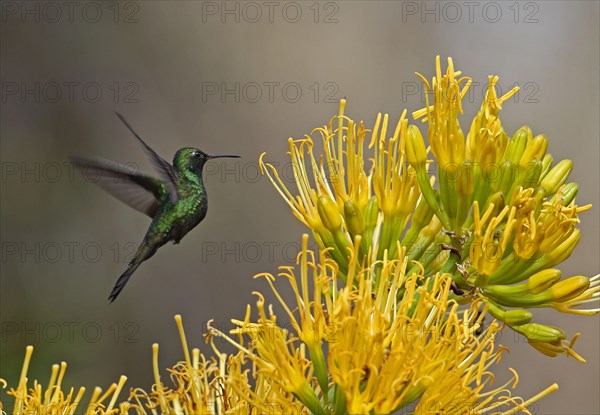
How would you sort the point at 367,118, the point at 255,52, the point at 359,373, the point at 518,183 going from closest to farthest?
1. the point at 359,373
2. the point at 518,183
3. the point at 367,118
4. the point at 255,52

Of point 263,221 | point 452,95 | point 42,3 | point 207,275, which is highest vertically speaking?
point 42,3

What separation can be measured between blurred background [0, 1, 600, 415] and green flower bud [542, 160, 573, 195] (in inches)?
113

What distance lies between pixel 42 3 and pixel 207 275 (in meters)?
1.85

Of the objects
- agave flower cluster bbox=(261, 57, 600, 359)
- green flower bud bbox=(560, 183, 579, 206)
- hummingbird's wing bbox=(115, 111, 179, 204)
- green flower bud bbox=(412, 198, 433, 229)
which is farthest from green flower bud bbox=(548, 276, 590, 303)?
hummingbird's wing bbox=(115, 111, 179, 204)

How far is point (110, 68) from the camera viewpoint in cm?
492

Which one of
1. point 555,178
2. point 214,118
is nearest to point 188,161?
point 555,178

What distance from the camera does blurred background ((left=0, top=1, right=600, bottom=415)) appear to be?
14.3ft

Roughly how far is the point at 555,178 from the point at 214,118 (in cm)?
353

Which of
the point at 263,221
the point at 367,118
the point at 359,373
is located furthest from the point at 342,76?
A: the point at 359,373

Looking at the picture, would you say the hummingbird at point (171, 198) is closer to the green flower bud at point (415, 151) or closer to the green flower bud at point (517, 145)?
the green flower bud at point (415, 151)

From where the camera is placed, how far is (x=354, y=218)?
1.38 meters

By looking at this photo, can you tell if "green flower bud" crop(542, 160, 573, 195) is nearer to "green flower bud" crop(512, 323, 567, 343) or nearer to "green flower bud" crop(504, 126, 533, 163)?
"green flower bud" crop(504, 126, 533, 163)

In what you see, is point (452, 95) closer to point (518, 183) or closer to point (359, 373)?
point (518, 183)

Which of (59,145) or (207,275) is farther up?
(59,145)
